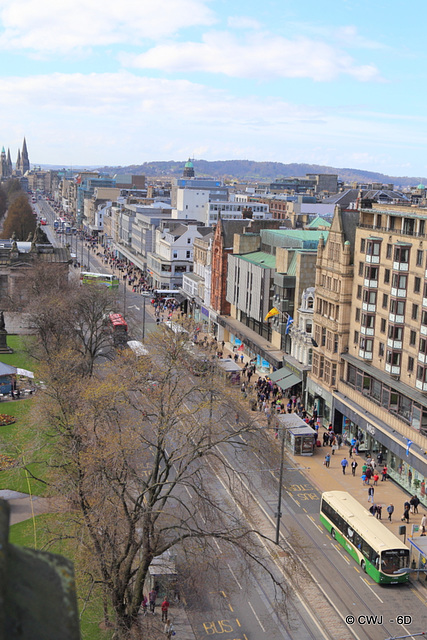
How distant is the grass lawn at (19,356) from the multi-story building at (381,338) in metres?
33.7

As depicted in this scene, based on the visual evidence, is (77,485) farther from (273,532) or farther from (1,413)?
(1,413)

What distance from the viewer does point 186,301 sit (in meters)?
122

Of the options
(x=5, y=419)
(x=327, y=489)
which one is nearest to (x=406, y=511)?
(x=327, y=489)

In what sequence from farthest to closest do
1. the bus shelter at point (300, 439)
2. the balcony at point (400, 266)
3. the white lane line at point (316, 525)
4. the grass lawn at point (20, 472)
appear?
the bus shelter at point (300, 439)
the balcony at point (400, 266)
the grass lawn at point (20, 472)
the white lane line at point (316, 525)

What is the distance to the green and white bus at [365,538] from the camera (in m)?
37.1

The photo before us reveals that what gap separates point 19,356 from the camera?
8806 cm

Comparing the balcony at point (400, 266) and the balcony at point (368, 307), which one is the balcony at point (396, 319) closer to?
the balcony at point (400, 266)

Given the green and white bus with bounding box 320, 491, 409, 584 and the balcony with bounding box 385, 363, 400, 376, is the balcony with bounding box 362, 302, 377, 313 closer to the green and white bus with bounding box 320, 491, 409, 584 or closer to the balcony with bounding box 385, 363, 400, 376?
the balcony with bounding box 385, 363, 400, 376

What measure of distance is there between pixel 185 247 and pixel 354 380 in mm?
80794

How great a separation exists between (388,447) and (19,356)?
168ft

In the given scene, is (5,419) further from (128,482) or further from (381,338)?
(128,482)

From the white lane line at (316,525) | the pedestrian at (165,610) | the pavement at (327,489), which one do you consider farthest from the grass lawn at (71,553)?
the white lane line at (316,525)

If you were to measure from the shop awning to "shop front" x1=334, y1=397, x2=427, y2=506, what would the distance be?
832cm

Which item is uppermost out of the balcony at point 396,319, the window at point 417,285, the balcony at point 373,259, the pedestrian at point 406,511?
the balcony at point 373,259
